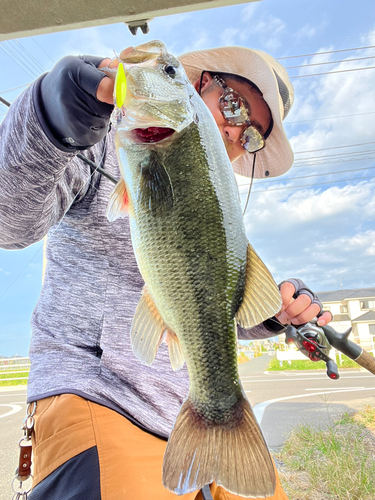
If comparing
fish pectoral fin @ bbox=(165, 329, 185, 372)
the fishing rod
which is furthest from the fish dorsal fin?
the fishing rod

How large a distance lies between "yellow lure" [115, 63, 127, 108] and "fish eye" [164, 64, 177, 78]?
177 mm

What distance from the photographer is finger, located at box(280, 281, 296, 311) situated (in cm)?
134


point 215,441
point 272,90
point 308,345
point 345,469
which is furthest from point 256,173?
point 345,469

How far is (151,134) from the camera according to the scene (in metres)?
0.85

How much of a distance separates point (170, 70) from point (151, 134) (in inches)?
6.5

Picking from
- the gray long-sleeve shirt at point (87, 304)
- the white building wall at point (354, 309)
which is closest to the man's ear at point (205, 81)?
the gray long-sleeve shirt at point (87, 304)

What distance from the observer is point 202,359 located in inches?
34.2

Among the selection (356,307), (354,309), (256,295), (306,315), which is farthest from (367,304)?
(256,295)

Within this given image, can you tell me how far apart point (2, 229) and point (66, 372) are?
0.51 m

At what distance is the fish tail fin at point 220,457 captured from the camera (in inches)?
27.9

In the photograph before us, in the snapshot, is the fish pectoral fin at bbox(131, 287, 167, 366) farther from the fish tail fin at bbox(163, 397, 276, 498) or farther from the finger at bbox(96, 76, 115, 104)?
the finger at bbox(96, 76, 115, 104)

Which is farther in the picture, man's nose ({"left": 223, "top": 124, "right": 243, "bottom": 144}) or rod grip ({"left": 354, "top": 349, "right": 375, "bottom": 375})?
rod grip ({"left": 354, "top": 349, "right": 375, "bottom": 375})

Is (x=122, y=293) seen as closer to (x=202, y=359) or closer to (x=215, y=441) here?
(x=202, y=359)

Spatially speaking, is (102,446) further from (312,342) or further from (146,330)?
(312,342)
